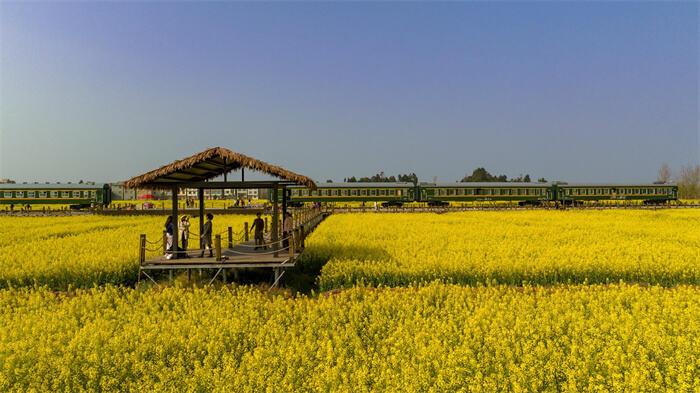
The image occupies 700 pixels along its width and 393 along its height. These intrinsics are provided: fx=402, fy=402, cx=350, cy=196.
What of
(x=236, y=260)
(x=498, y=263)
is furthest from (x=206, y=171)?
(x=498, y=263)

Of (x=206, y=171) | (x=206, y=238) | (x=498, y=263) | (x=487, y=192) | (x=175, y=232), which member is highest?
(x=206, y=171)

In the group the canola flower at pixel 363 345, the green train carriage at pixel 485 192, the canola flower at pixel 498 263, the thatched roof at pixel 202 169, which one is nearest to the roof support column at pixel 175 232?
the thatched roof at pixel 202 169

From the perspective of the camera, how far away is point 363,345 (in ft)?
20.8

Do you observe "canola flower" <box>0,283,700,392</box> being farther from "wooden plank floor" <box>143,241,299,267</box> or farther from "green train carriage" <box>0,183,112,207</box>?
"green train carriage" <box>0,183,112,207</box>

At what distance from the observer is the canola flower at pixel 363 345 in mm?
5047

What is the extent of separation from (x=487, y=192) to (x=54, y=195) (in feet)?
164

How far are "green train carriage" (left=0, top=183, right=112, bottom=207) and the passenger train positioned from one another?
74.9 ft

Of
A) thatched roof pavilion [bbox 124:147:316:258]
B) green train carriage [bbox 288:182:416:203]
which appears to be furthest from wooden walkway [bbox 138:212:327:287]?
green train carriage [bbox 288:182:416:203]

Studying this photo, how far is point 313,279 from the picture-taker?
41.1 feet

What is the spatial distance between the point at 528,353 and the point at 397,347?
1.81 m

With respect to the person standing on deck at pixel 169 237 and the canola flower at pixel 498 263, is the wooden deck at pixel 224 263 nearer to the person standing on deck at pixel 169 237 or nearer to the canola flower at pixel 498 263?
the person standing on deck at pixel 169 237

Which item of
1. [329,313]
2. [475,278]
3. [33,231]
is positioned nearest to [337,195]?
[33,231]

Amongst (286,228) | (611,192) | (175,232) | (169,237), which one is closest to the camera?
(175,232)

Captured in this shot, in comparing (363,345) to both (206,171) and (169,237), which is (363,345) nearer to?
(169,237)
